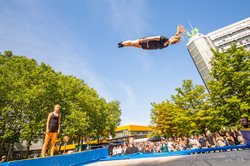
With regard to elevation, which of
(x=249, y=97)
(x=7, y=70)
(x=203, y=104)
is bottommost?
(x=249, y=97)

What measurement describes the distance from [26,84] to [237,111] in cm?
2690

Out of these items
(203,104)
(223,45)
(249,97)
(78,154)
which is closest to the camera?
(78,154)

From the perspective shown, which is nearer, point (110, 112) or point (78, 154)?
point (78, 154)

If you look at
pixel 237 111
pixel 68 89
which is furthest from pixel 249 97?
pixel 68 89

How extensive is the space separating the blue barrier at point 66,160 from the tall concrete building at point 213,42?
5312 centimetres

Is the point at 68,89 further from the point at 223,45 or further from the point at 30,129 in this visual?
the point at 223,45

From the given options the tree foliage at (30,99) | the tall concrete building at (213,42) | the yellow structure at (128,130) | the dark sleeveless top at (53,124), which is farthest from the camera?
the yellow structure at (128,130)

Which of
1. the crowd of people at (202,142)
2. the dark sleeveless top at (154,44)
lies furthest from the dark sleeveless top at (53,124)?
the dark sleeveless top at (154,44)

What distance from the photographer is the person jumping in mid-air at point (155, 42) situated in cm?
608

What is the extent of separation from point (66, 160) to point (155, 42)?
7235 millimetres

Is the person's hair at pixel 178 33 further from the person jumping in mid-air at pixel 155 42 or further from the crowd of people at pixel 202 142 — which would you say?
the crowd of people at pixel 202 142

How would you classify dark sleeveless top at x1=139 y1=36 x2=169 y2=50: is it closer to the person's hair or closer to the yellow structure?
the person's hair

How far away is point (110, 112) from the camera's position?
33.8m

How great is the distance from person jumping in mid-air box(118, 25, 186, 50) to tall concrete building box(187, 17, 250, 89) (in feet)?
173
